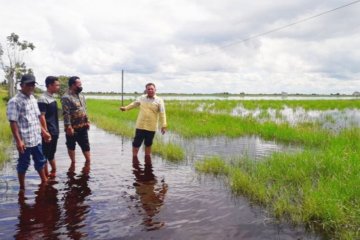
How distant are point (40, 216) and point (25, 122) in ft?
5.30

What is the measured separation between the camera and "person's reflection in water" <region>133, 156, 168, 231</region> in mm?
4988

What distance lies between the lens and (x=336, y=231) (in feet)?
14.5

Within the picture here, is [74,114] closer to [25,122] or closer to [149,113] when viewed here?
[149,113]

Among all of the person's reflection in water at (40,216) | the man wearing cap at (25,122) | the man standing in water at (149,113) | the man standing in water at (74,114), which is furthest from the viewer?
the man standing in water at (149,113)

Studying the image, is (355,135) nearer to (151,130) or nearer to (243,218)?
(151,130)

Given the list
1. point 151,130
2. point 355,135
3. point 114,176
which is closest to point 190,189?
point 114,176

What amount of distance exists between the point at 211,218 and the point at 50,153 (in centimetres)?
391

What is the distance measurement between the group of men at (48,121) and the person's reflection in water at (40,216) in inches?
18.9

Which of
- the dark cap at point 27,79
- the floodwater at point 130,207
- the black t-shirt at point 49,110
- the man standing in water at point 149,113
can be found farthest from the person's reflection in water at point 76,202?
the dark cap at point 27,79

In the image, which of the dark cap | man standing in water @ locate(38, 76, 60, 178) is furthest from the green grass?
the dark cap

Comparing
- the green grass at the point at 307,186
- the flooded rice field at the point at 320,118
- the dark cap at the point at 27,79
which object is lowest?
the green grass at the point at 307,186

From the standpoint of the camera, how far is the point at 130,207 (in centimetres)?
550

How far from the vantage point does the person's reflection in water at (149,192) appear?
4988 millimetres

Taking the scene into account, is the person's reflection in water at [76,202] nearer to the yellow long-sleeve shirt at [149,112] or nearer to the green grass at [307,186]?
the yellow long-sleeve shirt at [149,112]
